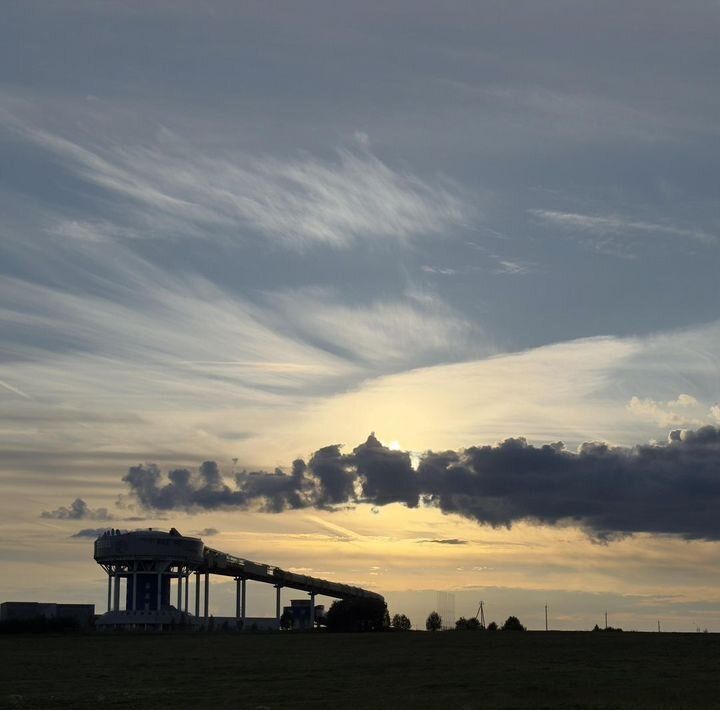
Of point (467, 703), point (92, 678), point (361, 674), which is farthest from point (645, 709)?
point (92, 678)

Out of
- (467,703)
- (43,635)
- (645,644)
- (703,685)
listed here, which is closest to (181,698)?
(467,703)

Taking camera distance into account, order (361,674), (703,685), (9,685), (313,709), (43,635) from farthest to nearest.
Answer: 1. (43,635)
2. (361,674)
3. (9,685)
4. (703,685)
5. (313,709)

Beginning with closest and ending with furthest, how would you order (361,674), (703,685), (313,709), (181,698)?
(313,709) < (181,698) < (703,685) < (361,674)

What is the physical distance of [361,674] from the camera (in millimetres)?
86250

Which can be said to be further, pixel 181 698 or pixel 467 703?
pixel 181 698

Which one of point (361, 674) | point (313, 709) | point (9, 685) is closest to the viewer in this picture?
point (313, 709)

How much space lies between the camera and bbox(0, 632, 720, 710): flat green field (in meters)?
64.4

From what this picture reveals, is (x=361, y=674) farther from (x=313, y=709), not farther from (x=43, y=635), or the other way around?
(x=43, y=635)

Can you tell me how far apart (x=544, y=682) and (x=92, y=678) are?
3472 centimetres

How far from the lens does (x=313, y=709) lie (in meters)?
60.7

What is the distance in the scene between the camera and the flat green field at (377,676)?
64.4m

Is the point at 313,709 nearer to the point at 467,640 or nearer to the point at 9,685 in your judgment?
the point at 9,685

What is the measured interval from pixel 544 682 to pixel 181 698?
24721 mm

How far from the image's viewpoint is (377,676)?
84125 millimetres
